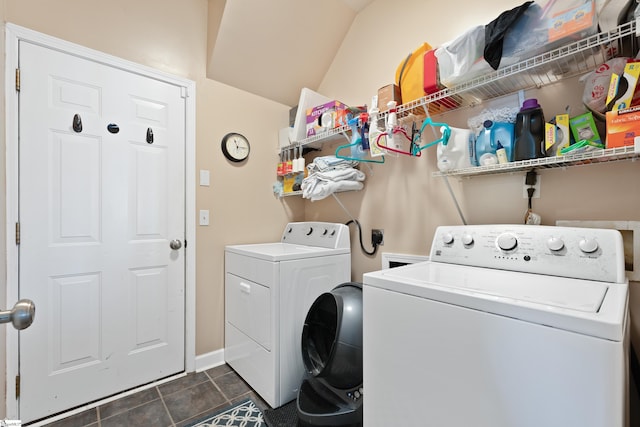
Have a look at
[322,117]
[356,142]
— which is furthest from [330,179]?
[322,117]

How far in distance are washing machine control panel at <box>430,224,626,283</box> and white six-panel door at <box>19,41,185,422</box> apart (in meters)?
1.79

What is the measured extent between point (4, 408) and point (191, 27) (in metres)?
2.53

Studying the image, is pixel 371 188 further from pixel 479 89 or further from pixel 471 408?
pixel 471 408

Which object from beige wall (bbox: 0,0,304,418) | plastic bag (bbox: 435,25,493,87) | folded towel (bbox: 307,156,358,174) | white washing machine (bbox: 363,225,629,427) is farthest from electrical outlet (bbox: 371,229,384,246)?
plastic bag (bbox: 435,25,493,87)

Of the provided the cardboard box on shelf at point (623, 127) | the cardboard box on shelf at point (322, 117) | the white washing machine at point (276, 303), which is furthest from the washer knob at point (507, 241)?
the cardboard box on shelf at point (322, 117)

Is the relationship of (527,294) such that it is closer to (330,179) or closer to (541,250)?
(541,250)

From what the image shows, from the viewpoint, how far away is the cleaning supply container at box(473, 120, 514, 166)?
1.23 metres

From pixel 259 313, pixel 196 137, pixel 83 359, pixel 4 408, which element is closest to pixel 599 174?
pixel 259 313

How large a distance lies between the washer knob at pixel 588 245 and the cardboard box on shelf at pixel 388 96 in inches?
42.4

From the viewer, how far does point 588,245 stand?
38.6 inches

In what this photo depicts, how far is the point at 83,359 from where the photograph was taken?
1684 mm

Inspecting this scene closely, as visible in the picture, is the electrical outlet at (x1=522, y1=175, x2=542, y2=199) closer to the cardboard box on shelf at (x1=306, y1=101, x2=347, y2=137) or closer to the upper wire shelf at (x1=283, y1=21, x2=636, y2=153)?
the upper wire shelf at (x1=283, y1=21, x2=636, y2=153)

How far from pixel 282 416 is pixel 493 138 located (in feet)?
5.85

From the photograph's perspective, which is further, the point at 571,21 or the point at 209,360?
Answer: the point at 209,360
